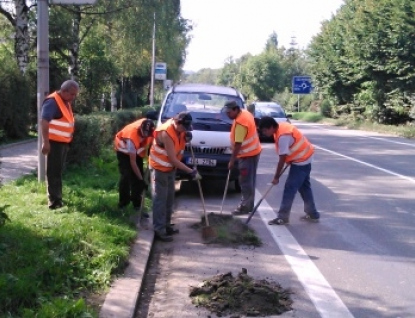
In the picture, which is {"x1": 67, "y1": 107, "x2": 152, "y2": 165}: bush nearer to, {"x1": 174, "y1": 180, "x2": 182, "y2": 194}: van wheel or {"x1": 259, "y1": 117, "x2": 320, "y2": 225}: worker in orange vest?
{"x1": 174, "y1": 180, "x2": 182, "y2": 194}: van wheel

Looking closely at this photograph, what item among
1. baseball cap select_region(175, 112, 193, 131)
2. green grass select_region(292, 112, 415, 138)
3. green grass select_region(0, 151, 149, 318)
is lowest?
green grass select_region(292, 112, 415, 138)

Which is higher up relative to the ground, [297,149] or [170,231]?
[297,149]

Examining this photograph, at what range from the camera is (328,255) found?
696 centimetres

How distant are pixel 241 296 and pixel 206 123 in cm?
582

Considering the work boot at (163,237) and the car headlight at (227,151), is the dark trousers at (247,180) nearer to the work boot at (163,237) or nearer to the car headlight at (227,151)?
the car headlight at (227,151)

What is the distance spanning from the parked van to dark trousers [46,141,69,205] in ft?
7.50

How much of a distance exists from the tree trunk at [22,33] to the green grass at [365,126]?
1873 cm

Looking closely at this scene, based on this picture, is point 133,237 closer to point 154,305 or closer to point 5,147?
point 154,305

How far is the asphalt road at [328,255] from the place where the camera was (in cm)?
542

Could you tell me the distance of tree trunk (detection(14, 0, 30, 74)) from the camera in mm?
18438

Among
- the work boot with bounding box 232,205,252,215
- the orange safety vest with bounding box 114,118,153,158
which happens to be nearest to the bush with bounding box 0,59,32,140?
the orange safety vest with bounding box 114,118,153,158

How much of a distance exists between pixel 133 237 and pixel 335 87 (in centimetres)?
4274

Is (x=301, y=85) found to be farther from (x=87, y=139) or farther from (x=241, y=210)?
(x=241, y=210)

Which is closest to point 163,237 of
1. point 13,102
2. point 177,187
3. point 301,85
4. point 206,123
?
point 206,123
